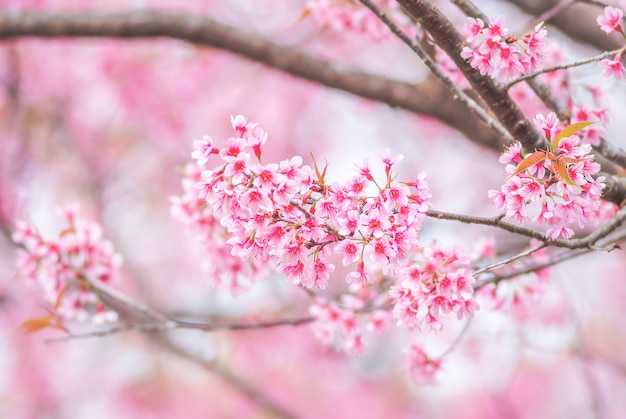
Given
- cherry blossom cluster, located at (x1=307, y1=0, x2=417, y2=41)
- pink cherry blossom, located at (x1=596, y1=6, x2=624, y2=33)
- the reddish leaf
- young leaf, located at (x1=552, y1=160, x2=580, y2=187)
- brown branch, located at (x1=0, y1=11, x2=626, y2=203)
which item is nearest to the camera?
young leaf, located at (x1=552, y1=160, x2=580, y2=187)

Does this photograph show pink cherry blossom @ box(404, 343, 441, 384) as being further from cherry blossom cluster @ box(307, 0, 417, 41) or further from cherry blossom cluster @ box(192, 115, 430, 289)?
cherry blossom cluster @ box(307, 0, 417, 41)

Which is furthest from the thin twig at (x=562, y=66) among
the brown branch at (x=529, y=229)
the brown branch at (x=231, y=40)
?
the brown branch at (x=231, y=40)

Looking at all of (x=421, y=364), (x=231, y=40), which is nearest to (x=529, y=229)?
(x=421, y=364)

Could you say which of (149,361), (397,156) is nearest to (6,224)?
(397,156)

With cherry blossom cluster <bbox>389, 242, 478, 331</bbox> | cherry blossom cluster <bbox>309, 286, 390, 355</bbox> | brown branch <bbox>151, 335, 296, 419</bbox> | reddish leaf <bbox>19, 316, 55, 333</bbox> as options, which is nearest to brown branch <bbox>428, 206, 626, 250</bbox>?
cherry blossom cluster <bbox>389, 242, 478, 331</bbox>

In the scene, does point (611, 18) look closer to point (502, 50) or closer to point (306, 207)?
point (502, 50)

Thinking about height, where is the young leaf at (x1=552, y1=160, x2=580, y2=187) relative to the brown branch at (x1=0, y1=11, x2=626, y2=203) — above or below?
below

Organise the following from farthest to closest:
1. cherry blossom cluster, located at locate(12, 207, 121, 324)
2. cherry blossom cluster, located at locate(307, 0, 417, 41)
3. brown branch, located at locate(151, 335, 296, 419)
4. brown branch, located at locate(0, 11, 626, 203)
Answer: brown branch, located at locate(151, 335, 296, 419), brown branch, located at locate(0, 11, 626, 203), cherry blossom cluster, located at locate(307, 0, 417, 41), cherry blossom cluster, located at locate(12, 207, 121, 324)
